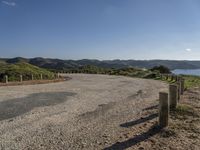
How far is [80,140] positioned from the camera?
6684 mm

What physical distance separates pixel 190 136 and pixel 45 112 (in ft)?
18.9

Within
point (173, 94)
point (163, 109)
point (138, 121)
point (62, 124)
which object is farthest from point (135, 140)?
point (173, 94)

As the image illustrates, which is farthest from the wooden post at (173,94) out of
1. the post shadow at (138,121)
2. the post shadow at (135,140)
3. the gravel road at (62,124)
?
the post shadow at (135,140)

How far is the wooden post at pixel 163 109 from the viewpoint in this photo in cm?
771

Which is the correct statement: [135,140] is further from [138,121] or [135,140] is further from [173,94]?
[173,94]

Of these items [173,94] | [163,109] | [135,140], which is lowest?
[135,140]

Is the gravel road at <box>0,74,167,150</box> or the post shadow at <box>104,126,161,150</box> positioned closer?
the post shadow at <box>104,126,161,150</box>

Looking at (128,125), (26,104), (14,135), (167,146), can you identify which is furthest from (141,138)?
(26,104)

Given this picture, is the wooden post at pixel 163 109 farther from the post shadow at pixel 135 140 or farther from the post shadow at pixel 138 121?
the post shadow at pixel 138 121

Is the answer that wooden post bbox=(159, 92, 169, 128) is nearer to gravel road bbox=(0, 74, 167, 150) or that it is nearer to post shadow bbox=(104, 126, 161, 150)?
post shadow bbox=(104, 126, 161, 150)

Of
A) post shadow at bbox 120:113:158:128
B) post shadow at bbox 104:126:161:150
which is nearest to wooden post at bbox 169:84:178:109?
post shadow at bbox 120:113:158:128

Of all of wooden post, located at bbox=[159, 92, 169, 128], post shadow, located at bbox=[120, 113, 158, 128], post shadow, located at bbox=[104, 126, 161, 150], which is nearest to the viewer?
post shadow, located at bbox=[104, 126, 161, 150]

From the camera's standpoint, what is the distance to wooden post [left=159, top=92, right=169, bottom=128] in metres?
7.71

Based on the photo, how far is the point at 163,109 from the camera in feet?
25.5
